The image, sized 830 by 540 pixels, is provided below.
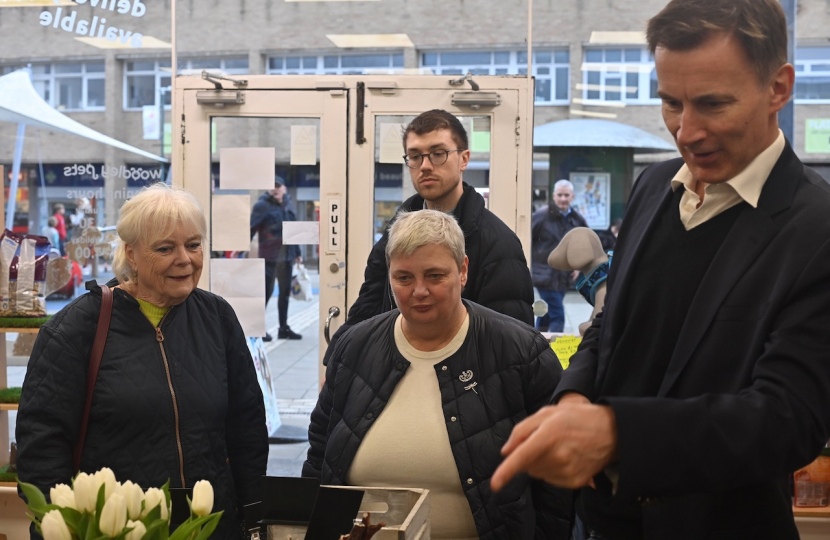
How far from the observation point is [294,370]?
7.27 metres

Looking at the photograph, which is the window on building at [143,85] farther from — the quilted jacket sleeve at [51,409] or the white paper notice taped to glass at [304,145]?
the quilted jacket sleeve at [51,409]

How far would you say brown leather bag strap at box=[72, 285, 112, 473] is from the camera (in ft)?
7.68

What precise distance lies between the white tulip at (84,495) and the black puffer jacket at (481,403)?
958 mm

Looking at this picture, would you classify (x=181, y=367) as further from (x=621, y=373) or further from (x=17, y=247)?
(x=17, y=247)

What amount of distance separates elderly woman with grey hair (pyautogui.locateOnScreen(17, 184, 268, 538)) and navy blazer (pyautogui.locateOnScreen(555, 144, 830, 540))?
4.67 ft

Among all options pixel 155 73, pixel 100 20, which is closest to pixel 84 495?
pixel 155 73

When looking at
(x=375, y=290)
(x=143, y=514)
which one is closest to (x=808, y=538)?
(x=375, y=290)

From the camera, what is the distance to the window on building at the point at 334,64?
5.27 m

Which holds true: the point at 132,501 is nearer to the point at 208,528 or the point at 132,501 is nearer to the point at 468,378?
the point at 208,528

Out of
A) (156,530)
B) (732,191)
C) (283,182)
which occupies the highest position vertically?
(283,182)

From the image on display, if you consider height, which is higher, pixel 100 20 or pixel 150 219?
pixel 100 20

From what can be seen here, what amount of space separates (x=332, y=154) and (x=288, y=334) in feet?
7.34

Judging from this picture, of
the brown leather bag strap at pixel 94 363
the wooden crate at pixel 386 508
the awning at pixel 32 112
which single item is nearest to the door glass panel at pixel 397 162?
the awning at pixel 32 112

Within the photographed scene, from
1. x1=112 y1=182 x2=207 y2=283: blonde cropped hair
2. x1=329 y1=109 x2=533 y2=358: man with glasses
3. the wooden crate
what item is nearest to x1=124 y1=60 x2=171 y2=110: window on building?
x1=329 y1=109 x2=533 y2=358: man with glasses
